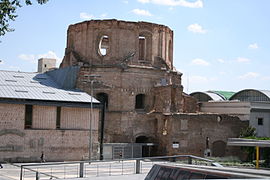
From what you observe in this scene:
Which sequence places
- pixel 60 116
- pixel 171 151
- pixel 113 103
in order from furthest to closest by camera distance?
pixel 113 103
pixel 171 151
pixel 60 116

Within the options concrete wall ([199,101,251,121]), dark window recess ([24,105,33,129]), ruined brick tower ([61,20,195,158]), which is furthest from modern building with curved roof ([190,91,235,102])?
dark window recess ([24,105,33,129])

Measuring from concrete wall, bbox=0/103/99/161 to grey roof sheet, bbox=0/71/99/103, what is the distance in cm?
80

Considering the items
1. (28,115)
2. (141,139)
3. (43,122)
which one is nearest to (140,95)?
(141,139)

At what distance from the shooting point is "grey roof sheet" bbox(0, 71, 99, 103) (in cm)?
3453

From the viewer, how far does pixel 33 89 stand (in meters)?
36.3

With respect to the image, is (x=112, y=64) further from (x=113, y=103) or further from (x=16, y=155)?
(x=16, y=155)

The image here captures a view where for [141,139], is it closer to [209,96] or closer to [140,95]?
[140,95]

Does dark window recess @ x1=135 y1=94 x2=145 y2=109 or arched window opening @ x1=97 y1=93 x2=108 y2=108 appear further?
dark window recess @ x1=135 y1=94 x2=145 y2=109

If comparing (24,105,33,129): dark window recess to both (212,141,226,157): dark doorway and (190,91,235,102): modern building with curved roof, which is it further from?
(190,91,235,102): modern building with curved roof

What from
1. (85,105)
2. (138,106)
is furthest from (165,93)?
(85,105)

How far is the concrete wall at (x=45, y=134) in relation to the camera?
33.2 meters

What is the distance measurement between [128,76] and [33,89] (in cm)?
931

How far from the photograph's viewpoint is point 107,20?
137ft

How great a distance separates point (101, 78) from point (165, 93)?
19.9 ft
